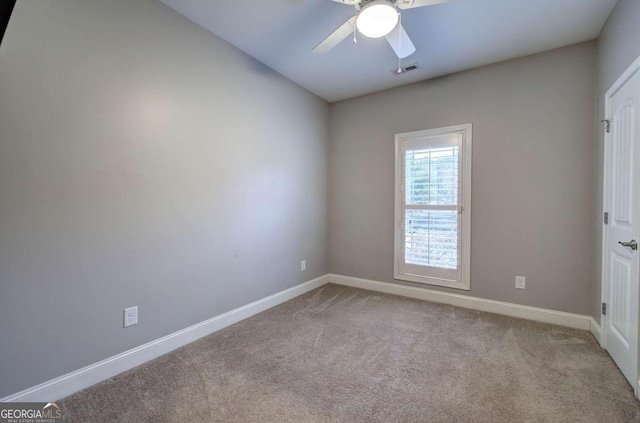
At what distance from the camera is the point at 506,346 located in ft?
7.54

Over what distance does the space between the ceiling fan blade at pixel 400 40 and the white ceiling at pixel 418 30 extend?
268mm

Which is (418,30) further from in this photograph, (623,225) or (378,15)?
(623,225)

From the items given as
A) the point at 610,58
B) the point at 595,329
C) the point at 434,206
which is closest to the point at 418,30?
the point at 610,58

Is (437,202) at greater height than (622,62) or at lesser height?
lesser

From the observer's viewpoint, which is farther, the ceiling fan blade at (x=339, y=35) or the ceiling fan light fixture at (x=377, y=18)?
the ceiling fan blade at (x=339, y=35)

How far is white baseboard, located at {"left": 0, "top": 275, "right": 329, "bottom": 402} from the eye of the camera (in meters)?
1.61

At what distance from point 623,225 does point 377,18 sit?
2144mm

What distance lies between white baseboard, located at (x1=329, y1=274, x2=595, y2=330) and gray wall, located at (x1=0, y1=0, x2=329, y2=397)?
1.46 meters

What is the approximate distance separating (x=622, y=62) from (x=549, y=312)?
7.02 feet

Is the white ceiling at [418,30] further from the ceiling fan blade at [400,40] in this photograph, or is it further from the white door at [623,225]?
the white door at [623,225]

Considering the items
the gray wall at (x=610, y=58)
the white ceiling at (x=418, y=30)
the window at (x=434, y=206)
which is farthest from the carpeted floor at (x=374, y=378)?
the white ceiling at (x=418, y=30)

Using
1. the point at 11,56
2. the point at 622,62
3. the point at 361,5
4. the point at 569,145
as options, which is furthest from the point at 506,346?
the point at 11,56

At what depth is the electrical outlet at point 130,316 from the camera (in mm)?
1985

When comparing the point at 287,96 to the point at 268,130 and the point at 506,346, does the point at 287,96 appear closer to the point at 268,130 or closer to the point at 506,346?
the point at 268,130
